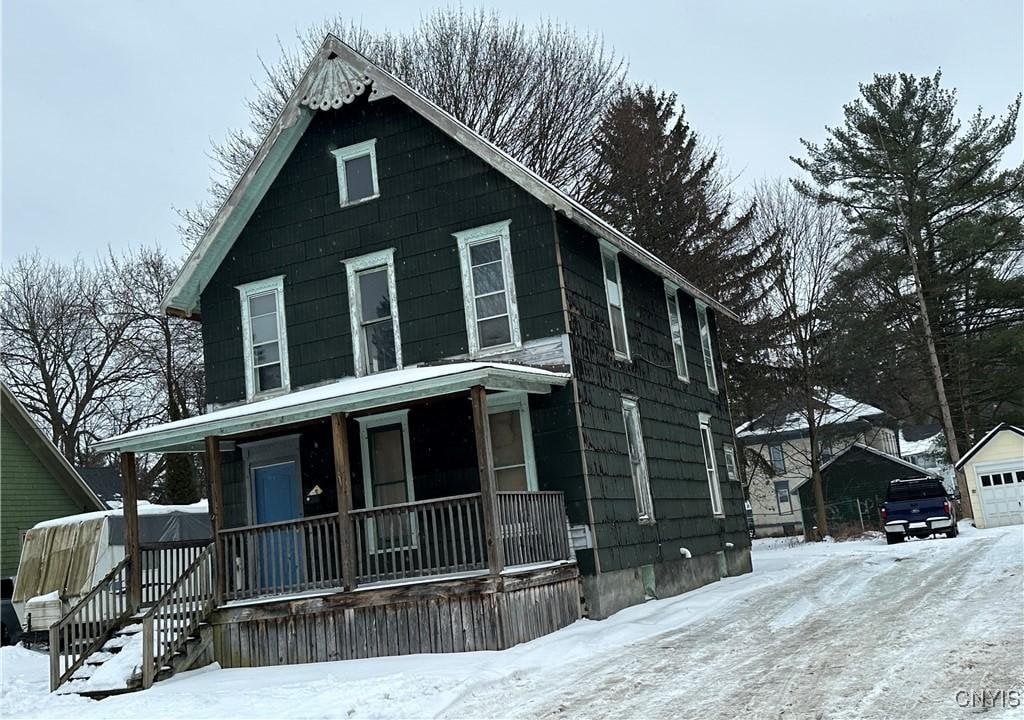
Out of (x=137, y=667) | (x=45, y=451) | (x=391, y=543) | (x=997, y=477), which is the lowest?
(x=137, y=667)

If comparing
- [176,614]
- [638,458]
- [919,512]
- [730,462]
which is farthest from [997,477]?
[176,614]

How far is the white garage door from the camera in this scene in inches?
1141

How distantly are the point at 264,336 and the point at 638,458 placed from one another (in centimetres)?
659

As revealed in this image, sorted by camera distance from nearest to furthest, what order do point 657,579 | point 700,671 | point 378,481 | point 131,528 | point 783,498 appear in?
point 700,671 < point 131,528 < point 378,481 < point 657,579 < point 783,498

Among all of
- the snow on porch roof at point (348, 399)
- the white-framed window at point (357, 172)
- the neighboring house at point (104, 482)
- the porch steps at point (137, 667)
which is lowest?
the porch steps at point (137, 667)

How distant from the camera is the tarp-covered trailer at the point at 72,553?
20.0 metres

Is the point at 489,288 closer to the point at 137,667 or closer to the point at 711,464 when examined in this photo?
the point at 137,667

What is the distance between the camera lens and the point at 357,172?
A: 52.6 ft

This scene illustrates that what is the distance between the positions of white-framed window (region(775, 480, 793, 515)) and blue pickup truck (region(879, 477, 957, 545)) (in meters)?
25.6

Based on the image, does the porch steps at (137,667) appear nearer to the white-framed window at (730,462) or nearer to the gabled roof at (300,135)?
the gabled roof at (300,135)

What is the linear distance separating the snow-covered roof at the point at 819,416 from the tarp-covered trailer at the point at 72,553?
66.9 feet

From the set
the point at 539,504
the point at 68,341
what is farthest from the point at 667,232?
the point at 68,341

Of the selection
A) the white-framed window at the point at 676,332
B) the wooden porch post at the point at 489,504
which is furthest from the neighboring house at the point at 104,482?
the wooden porch post at the point at 489,504

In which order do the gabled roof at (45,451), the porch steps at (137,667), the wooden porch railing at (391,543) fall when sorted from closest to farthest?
the porch steps at (137,667), the wooden porch railing at (391,543), the gabled roof at (45,451)
